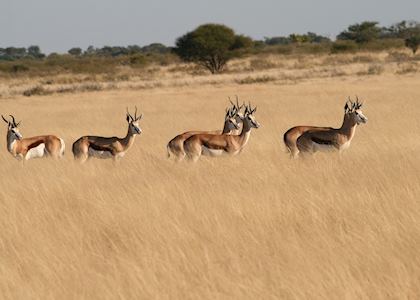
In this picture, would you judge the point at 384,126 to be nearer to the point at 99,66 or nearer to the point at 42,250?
the point at 42,250

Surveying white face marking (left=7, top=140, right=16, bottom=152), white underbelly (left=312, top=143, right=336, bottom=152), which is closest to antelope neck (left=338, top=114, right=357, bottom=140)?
white underbelly (left=312, top=143, right=336, bottom=152)

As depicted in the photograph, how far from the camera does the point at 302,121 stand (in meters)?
17.3

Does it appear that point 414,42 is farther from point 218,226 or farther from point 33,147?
point 218,226

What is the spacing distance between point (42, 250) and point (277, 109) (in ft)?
50.0

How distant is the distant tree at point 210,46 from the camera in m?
51.2

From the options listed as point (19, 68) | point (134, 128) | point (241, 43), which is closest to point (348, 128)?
point (134, 128)

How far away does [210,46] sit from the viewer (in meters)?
51.1

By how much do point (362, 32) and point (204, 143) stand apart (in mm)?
77873

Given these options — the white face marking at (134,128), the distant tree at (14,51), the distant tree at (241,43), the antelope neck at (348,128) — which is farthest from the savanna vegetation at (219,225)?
the distant tree at (14,51)

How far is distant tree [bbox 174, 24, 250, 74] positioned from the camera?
51.2 meters

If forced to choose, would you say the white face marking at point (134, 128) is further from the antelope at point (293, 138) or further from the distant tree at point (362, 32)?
the distant tree at point (362, 32)

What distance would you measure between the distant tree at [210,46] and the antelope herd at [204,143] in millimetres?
39763

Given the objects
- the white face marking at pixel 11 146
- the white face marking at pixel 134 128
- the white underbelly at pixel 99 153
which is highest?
the white face marking at pixel 134 128

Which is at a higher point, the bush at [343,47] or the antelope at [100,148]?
the antelope at [100,148]
